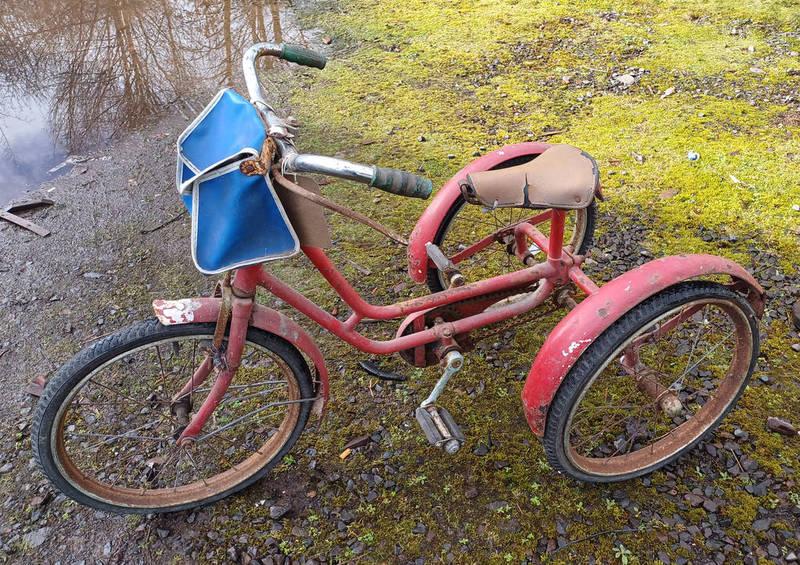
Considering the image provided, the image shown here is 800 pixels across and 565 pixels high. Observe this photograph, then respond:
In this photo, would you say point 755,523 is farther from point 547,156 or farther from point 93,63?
point 93,63

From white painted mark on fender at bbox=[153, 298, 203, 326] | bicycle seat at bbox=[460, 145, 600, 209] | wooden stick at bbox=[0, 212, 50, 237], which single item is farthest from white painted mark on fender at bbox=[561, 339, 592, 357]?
wooden stick at bbox=[0, 212, 50, 237]

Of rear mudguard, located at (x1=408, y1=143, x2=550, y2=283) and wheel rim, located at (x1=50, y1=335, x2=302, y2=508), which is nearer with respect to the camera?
wheel rim, located at (x1=50, y1=335, x2=302, y2=508)

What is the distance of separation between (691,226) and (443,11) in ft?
13.6

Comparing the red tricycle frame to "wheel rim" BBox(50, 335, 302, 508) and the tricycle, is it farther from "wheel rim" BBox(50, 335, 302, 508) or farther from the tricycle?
"wheel rim" BBox(50, 335, 302, 508)

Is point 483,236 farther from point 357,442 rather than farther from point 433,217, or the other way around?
point 357,442

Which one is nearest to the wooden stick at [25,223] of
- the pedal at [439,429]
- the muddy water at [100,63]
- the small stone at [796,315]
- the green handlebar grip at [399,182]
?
the muddy water at [100,63]

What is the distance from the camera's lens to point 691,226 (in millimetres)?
3488

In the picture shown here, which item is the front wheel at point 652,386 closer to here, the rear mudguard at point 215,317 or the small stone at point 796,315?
the small stone at point 796,315

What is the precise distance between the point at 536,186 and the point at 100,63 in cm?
514

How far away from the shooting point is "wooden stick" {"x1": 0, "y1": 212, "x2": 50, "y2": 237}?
3703 mm

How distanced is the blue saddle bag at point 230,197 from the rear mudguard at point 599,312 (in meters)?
1.01

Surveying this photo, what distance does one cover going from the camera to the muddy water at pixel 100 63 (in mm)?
4570

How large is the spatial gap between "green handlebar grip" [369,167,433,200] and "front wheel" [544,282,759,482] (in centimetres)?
93

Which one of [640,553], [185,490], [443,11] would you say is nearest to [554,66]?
[443,11]
